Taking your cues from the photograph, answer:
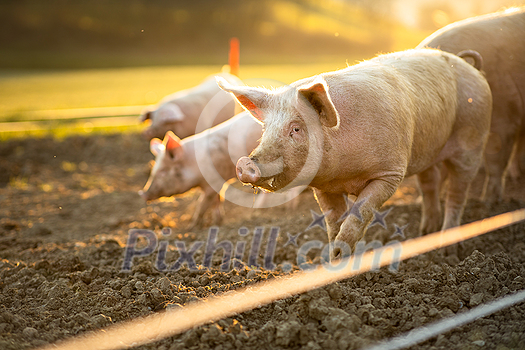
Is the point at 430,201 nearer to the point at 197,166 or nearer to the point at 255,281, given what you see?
the point at 255,281

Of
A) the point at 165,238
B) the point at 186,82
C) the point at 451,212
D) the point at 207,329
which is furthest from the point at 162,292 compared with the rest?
the point at 186,82

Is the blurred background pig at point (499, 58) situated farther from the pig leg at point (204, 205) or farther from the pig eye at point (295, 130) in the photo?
the pig leg at point (204, 205)

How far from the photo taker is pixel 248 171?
2.77 metres

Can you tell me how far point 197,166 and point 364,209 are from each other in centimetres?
333

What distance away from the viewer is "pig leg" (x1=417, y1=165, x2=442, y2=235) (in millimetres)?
4609

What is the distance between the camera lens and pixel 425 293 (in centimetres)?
308

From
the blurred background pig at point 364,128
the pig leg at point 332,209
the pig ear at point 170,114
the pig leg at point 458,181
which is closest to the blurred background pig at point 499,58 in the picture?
the blurred background pig at point 364,128

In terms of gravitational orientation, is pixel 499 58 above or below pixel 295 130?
below

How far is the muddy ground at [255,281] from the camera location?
257 centimetres

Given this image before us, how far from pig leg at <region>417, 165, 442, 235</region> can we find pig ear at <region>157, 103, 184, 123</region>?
4606 mm

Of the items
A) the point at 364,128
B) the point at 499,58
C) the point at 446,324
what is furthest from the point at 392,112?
the point at 499,58

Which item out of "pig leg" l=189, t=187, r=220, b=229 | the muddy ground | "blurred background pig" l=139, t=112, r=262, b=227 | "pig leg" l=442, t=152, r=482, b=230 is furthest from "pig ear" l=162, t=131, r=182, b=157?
"pig leg" l=442, t=152, r=482, b=230

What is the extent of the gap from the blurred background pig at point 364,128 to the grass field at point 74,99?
0.83 meters

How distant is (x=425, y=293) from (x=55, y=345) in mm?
2151
